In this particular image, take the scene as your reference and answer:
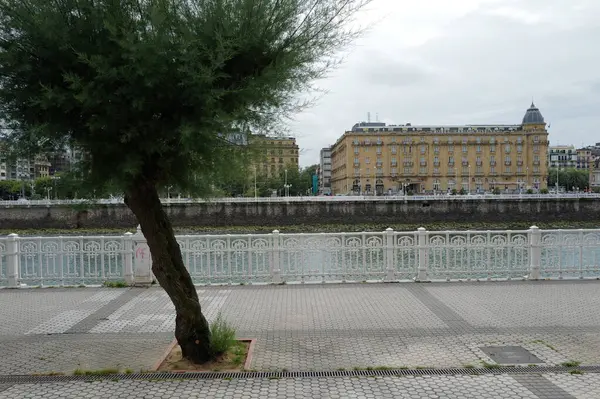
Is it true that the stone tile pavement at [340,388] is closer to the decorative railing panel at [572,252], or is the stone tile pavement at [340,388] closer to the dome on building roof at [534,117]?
the decorative railing panel at [572,252]

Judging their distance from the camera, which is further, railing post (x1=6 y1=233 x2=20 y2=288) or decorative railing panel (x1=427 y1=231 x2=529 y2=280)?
decorative railing panel (x1=427 y1=231 x2=529 y2=280)

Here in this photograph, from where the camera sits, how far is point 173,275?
554 centimetres

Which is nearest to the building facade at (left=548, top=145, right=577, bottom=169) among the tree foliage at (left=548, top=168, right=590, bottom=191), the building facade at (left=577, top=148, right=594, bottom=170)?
the building facade at (left=577, top=148, right=594, bottom=170)

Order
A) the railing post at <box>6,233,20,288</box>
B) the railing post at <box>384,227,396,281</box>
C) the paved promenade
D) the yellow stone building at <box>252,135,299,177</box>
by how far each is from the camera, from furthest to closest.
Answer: the railing post at <box>384,227,396,281</box> < the railing post at <box>6,233,20,288</box> < the yellow stone building at <box>252,135,299,177</box> < the paved promenade

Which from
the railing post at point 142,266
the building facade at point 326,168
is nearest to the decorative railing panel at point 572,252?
the railing post at point 142,266

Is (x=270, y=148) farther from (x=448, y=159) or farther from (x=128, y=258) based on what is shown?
(x=448, y=159)

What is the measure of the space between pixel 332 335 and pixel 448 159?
93525 millimetres

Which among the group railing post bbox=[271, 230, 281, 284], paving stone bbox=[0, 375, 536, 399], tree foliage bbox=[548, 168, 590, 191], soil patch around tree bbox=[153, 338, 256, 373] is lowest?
paving stone bbox=[0, 375, 536, 399]

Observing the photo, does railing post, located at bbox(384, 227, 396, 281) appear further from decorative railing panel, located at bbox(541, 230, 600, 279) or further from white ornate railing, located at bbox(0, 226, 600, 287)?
decorative railing panel, located at bbox(541, 230, 600, 279)

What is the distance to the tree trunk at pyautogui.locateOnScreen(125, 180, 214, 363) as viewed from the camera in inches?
214

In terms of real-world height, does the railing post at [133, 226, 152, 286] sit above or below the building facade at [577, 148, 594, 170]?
below

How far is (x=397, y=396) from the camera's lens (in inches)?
184

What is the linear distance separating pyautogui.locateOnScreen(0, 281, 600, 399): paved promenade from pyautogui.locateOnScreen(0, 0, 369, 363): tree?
7.87ft

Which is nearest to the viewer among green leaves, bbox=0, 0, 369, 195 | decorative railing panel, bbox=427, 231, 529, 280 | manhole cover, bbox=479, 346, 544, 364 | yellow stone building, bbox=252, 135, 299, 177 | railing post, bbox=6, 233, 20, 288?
green leaves, bbox=0, 0, 369, 195
